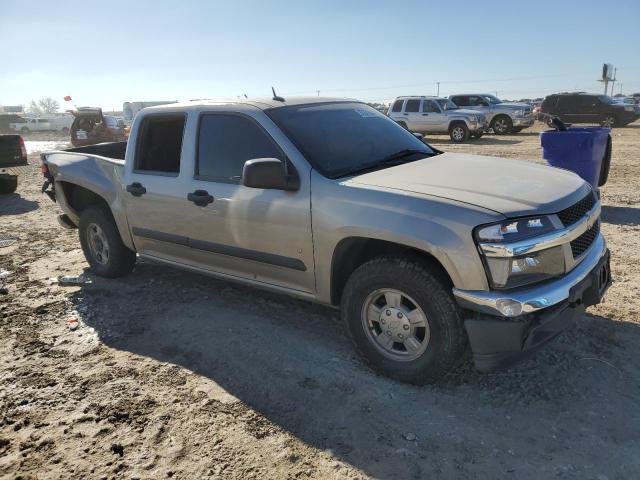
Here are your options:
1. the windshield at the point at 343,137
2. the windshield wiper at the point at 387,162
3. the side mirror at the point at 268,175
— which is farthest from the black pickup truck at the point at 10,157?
the windshield wiper at the point at 387,162

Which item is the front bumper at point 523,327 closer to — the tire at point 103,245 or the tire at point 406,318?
the tire at point 406,318

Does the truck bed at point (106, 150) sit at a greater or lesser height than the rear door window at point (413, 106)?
lesser

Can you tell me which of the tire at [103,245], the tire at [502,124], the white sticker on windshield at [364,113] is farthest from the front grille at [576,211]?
the tire at [502,124]

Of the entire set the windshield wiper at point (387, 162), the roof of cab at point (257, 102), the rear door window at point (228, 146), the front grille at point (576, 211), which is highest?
the roof of cab at point (257, 102)

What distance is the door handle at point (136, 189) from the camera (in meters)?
4.36

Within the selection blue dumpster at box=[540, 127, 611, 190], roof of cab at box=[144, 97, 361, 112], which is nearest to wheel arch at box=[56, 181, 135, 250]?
roof of cab at box=[144, 97, 361, 112]

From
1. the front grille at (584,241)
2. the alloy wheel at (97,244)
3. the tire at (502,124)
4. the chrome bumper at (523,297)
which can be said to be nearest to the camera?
the chrome bumper at (523,297)

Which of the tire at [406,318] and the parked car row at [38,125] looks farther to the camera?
the parked car row at [38,125]

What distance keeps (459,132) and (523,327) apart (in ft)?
61.4

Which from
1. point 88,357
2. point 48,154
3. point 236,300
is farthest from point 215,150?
point 48,154

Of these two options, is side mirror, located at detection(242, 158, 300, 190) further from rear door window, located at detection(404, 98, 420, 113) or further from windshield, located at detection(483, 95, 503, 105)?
windshield, located at detection(483, 95, 503, 105)

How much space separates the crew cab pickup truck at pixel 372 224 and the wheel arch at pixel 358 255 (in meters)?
0.01

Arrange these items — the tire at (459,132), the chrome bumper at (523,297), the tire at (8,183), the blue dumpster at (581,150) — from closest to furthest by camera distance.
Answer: the chrome bumper at (523,297) < the blue dumpster at (581,150) < the tire at (8,183) < the tire at (459,132)

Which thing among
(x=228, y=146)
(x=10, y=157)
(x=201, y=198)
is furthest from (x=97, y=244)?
(x=10, y=157)
